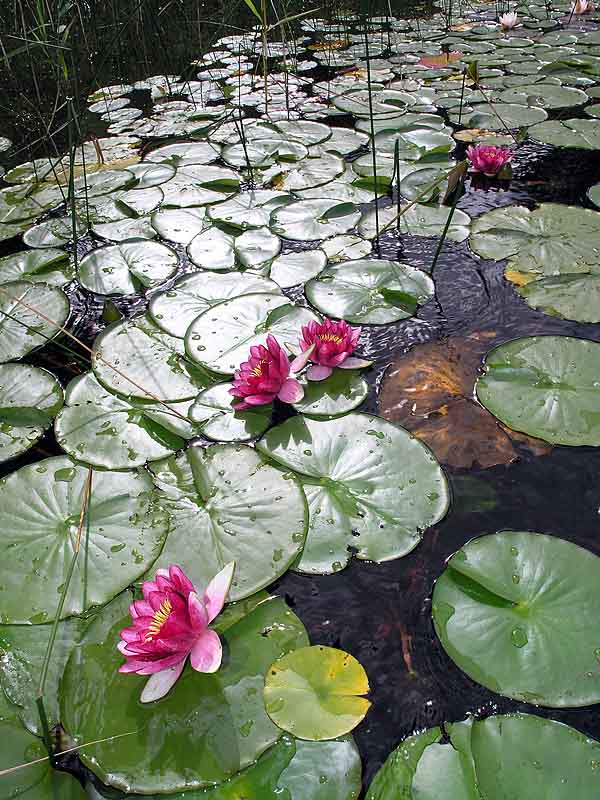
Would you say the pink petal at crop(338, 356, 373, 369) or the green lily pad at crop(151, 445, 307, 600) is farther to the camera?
the pink petal at crop(338, 356, 373, 369)

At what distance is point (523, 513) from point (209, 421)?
90 cm

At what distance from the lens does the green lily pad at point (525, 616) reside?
3.23 ft

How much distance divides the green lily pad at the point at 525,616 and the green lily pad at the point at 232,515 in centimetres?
38

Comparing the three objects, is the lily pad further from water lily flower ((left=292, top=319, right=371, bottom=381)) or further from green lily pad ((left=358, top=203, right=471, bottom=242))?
green lily pad ((left=358, top=203, right=471, bottom=242))

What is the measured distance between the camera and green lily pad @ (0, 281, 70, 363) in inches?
76.5

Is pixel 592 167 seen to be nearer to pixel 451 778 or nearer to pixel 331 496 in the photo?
pixel 331 496

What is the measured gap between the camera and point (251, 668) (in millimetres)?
1057

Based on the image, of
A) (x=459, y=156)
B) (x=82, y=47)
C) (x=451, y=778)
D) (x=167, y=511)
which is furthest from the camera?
(x=82, y=47)

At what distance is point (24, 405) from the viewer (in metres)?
1.70

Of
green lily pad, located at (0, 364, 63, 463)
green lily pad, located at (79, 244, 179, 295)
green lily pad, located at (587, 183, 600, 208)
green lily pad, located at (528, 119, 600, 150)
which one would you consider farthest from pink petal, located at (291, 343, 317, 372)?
green lily pad, located at (528, 119, 600, 150)

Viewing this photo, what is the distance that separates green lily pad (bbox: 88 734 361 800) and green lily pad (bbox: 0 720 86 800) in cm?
4

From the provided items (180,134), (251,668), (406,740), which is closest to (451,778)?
(406,740)

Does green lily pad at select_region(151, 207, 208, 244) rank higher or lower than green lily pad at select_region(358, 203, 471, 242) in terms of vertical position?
higher

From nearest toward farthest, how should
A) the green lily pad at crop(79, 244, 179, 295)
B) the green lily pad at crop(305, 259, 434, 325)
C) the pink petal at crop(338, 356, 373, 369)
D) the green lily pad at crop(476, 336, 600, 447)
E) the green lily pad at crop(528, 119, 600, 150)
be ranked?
the green lily pad at crop(476, 336, 600, 447), the pink petal at crop(338, 356, 373, 369), the green lily pad at crop(305, 259, 434, 325), the green lily pad at crop(79, 244, 179, 295), the green lily pad at crop(528, 119, 600, 150)
